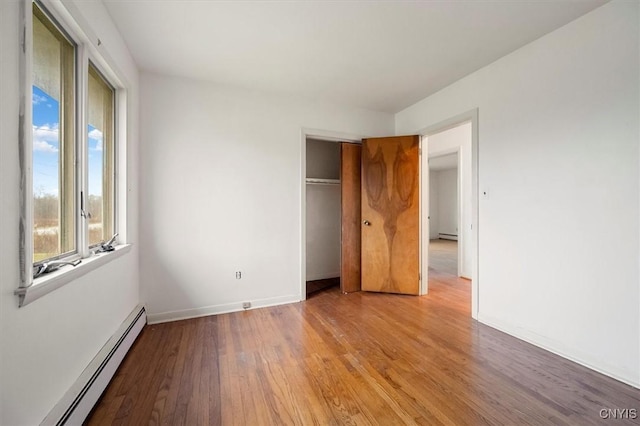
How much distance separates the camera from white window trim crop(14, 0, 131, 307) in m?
1.03

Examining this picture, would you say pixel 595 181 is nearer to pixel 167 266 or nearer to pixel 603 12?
pixel 603 12

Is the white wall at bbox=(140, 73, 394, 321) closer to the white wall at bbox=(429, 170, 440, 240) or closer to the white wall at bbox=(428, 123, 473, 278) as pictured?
the white wall at bbox=(428, 123, 473, 278)

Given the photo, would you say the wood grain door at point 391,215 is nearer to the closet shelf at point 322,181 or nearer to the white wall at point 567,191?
the closet shelf at point 322,181

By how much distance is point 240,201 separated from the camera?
3.04 metres

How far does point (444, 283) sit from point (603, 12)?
337 centimetres

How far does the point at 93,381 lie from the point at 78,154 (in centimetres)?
135

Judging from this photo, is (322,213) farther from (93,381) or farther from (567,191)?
(93,381)

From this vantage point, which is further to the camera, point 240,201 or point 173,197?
point 240,201

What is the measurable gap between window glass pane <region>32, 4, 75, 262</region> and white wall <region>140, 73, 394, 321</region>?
3.82 ft

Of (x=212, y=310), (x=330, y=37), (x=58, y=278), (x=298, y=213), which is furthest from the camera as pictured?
(x=298, y=213)


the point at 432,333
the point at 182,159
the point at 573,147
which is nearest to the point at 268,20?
Answer: the point at 182,159

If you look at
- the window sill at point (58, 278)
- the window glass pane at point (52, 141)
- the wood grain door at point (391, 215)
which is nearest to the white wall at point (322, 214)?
the wood grain door at point (391, 215)

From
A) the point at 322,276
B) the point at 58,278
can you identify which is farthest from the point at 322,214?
the point at 58,278

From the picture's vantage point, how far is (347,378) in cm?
178
